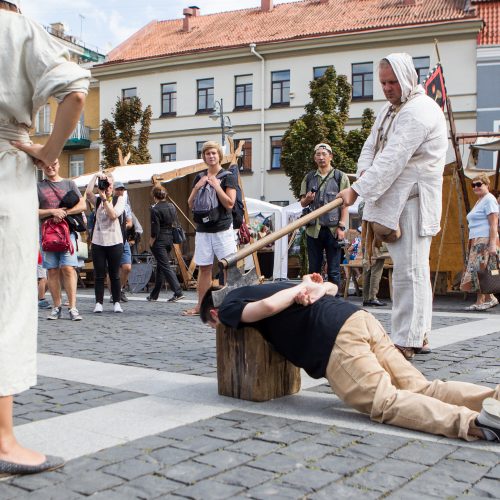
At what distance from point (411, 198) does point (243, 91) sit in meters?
35.3

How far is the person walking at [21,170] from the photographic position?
2.66 m

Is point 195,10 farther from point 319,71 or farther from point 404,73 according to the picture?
point 404,73

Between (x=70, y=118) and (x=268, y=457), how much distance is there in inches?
58.7

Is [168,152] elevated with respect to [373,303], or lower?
elevated

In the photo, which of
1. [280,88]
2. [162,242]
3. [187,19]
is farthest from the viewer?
[187,19]

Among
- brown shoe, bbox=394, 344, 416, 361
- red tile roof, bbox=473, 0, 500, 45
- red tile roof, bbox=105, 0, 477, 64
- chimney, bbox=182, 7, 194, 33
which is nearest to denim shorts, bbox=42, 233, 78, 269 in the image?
brown shoe, bbox=394, 344, 416, 361

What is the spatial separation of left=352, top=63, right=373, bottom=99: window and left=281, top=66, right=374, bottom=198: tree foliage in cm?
716

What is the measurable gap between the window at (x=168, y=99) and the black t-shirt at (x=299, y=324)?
128ft

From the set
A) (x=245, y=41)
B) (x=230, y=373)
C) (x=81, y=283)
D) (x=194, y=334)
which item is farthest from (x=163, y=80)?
(x=230, y=373)

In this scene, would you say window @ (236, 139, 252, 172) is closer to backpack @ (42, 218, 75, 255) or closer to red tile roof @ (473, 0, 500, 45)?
red tile roof @ (473, 0, 500, 45)

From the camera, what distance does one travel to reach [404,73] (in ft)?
16.8

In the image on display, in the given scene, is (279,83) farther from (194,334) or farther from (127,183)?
(194,334)

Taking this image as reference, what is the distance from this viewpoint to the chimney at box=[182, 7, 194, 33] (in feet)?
147

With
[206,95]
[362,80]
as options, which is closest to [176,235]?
[362,80]
